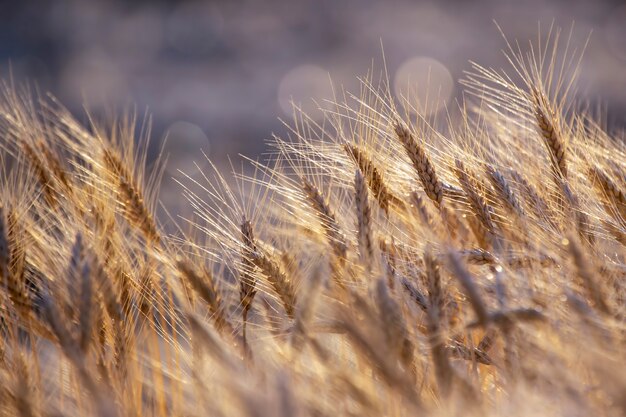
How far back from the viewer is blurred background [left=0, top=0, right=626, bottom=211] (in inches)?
403

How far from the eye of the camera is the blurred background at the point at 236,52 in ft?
33.6

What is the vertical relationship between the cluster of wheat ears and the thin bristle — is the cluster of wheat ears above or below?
below

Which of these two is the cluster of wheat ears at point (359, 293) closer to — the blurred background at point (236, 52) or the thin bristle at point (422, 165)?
the thin bristle at point (422, 165)

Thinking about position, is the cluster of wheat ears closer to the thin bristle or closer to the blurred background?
the thin bristle

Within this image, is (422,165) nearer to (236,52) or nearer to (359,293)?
(359,293)

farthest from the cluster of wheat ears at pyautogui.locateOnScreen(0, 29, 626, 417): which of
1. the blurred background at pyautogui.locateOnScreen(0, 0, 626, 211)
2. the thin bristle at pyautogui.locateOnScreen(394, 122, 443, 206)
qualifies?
the blurred background at pyautogui.locateOnScreen(0, 0, 626, 211)

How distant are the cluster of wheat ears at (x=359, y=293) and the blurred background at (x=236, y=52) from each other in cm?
767

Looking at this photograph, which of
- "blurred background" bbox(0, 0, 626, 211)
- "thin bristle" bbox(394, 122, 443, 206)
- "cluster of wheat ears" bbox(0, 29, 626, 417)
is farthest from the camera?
"blurred background" bbox(0, 0, 626, 211)

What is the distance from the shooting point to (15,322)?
1547 mm

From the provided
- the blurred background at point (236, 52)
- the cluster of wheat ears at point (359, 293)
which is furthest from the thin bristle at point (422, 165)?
the blurred background at point (236, 52)

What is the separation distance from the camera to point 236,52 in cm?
1148

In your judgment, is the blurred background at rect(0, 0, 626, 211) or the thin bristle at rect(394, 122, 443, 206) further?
the blurred background at rect(0, 0, 626, 211)

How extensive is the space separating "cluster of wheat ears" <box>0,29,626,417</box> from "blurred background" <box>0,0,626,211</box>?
7.67 meters

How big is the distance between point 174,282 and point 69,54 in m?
10.7
